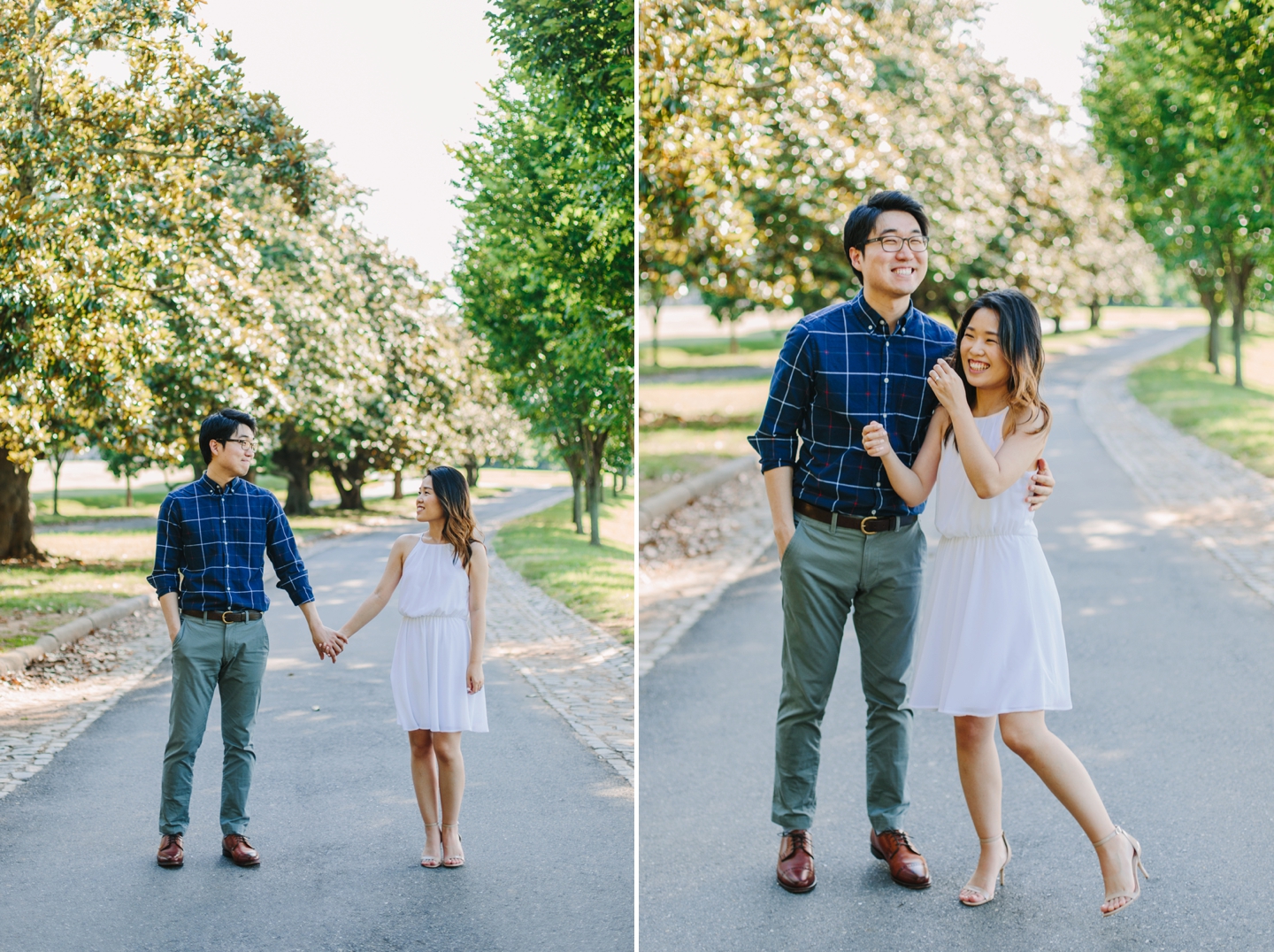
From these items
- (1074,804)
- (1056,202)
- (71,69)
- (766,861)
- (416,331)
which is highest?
(1056,202)

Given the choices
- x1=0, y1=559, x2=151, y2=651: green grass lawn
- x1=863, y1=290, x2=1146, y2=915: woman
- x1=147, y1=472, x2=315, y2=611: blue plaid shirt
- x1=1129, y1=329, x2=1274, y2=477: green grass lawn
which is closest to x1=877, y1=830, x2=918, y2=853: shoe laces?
x1=863, y1=290, x2=1146, y2=915: woman

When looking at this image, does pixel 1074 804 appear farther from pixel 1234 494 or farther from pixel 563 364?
pixel 1234 494

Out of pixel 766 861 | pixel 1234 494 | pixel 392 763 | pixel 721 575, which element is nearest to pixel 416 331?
pixel 392 763

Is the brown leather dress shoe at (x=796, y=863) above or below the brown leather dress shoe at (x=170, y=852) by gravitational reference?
below

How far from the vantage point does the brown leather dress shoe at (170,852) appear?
3139 millimetres

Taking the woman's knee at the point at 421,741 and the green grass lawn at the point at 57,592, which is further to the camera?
the green grass lawn at the point at 57,592

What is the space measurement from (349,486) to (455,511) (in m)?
0.38

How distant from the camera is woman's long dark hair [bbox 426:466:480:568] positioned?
363 centimetres

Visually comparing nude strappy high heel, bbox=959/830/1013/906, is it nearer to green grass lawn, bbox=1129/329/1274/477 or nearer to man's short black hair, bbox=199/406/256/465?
man's short black hair, bbox=199/406/256/465

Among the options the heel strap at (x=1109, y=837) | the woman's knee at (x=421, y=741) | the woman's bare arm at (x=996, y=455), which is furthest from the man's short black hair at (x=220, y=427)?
the heel strap at (x=1109, y=837)

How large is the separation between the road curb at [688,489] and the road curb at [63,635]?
7.08 m

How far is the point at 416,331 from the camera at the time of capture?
3930 mm

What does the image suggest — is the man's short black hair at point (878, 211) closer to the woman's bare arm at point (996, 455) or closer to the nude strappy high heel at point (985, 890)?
the woman's bare arm at point (996, 455)

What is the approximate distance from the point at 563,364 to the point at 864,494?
1.27m
